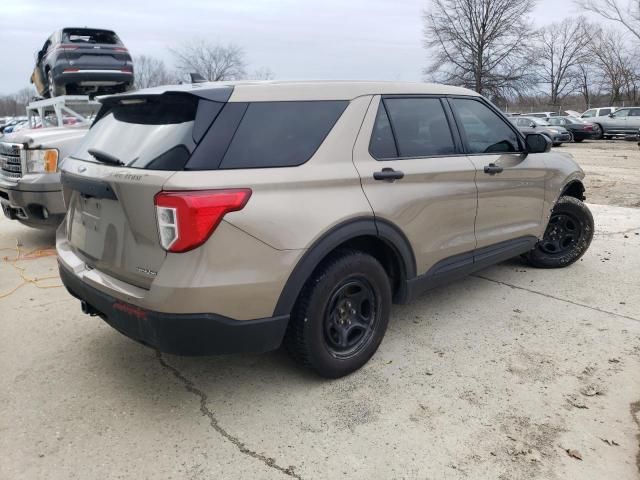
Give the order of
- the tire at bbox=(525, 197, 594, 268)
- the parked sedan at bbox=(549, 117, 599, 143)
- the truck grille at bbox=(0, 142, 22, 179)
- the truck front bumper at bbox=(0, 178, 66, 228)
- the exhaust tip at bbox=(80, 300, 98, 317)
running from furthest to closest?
the parked sedan at bbox=(549, 117, 599, 143) → the truck grille at bbox=(0, 142, 22, 179) → the truck front bumper at bbox=(0, 178, 66, 228) → the tire at bbox=(525, 197, 594, 268) → the exhaust tip at bbox=(80, 300, 98, 317)

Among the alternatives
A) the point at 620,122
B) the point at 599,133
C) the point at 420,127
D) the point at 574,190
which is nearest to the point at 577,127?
the point at 599,133

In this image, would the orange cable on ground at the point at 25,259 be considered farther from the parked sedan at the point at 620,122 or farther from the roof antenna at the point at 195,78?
the parked sedan at the point at 620,122

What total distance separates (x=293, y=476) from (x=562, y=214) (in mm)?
4027

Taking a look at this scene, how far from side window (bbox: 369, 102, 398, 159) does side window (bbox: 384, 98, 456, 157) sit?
5 centimetres

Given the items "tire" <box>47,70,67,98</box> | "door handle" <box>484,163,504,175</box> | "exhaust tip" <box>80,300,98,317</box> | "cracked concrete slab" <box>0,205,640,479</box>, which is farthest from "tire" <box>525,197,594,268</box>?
"tire" <box>47,70,67,98</box>

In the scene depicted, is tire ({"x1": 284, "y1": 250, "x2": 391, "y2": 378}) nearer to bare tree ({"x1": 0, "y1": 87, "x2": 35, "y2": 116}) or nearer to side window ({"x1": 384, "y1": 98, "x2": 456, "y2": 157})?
side window ({"x1": 384, "y1": 98, "x2": 456, "y2": 157})

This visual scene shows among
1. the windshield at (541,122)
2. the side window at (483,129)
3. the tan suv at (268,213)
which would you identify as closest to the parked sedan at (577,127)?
the windshield at (541,122)

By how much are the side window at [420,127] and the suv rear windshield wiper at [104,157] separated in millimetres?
1641

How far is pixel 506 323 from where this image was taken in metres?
3.90

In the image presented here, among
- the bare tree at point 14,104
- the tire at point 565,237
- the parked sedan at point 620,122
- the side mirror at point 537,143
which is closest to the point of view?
the side mirror at point 537,143

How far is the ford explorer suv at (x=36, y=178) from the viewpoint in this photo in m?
5.30

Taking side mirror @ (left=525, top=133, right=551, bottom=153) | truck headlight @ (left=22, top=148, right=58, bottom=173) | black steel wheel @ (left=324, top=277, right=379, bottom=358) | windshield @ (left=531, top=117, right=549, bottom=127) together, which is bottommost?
black steel wheel @ (left=324, top=277, right=379, bottom=358)

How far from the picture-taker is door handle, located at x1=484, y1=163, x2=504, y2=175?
385 centimetres

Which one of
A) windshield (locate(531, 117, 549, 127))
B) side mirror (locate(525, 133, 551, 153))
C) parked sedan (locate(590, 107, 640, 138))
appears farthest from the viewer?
parked sedan (locate(590, 107, 640, 138))
